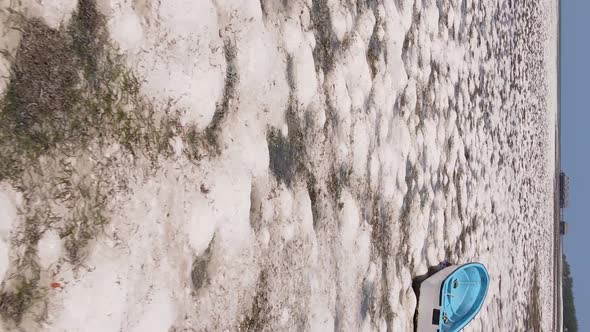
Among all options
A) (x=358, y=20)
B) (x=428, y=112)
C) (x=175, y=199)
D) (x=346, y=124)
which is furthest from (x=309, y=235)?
(x=428, y=112)

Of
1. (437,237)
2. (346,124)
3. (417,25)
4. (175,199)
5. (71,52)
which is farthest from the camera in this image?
(437,237)

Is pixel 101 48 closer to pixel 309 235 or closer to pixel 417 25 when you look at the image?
pixel 309 235

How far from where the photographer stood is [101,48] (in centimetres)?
83

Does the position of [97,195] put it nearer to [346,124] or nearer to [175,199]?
[175,199]

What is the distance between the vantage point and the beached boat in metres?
2.10

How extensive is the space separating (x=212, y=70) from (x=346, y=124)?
1.90 ft

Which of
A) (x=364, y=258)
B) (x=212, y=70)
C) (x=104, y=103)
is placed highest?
(x=212, y=70)

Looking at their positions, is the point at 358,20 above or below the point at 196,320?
above

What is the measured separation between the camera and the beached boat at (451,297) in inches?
82.7

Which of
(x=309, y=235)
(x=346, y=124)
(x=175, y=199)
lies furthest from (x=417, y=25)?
(x=175, y=199)

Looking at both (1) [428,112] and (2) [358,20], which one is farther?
(1) [428,112]

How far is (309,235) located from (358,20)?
0.63 m

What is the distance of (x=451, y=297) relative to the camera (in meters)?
2.36

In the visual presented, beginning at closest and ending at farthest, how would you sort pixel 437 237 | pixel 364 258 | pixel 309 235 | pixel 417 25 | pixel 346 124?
pixel 309 235, pixel 346 124, pixel 364 258, pixel 417 25, pixel 437 237
